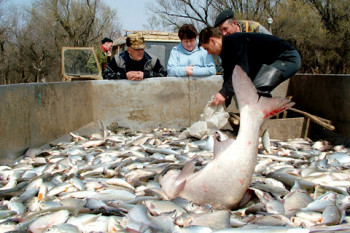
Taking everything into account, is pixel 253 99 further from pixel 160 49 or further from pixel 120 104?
pixel 160 49

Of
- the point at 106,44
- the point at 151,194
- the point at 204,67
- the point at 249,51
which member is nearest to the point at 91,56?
the point at 106,44

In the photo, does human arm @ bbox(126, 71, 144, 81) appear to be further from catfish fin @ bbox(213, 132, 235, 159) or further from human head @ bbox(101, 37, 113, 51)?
catfish fin @ bbox(213, 132, 235, 159)

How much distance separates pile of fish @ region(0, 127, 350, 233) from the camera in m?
2.21

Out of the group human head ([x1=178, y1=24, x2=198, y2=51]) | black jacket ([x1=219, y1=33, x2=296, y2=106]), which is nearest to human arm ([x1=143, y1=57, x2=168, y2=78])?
human head ([x1=178, y1=24, x2=198, y2=51])

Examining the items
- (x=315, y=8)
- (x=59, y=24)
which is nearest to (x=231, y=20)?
(x=315, y=8)

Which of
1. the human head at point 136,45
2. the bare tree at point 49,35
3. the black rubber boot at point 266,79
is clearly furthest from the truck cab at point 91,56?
the bare tree at point 49,35

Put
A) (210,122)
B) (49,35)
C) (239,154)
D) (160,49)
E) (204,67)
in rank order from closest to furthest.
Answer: (239,154) → (210,122) → (204,67) → (160,49) → (49,35)

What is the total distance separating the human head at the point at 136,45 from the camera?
608cm

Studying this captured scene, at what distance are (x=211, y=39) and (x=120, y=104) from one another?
2341mm

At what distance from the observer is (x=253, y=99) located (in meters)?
2.35

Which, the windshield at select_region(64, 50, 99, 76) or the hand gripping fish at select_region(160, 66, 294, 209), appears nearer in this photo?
the hand gripping fish at select_region(160, 66, 294, 209)

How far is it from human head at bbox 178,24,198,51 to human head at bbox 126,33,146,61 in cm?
69

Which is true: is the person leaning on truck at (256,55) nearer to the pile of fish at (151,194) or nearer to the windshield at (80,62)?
the pile of fish at (151,194)

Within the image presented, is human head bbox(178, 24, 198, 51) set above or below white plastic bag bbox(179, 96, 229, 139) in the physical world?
above
